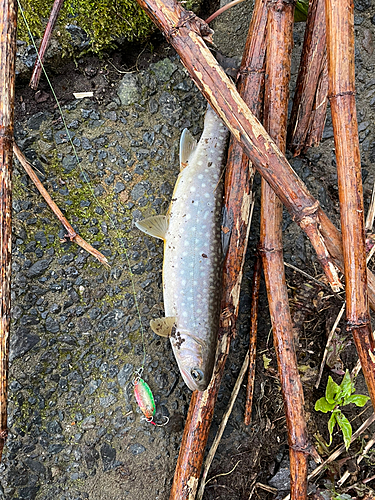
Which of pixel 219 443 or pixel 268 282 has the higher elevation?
pixel 268 282

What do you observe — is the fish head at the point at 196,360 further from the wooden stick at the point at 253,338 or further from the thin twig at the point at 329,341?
the thin twig at the point at 329,341

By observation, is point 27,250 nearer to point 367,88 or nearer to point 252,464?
point 252,464

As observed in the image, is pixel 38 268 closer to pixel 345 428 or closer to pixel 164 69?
pixel 164 69

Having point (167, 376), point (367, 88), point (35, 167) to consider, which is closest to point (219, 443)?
point (167, 376)

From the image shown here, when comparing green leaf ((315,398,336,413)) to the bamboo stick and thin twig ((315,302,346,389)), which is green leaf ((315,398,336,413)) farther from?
the bamboo stick

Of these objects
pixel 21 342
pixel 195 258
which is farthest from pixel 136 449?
pixel 195 258

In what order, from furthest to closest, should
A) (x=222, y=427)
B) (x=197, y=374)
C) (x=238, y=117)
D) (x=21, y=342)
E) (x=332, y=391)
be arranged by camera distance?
1. (x=332, y=391)
2. (x=222, y=427)
3. (x=21, y=342)
4. (x=197, y=374)
5. (x=238, y=117)

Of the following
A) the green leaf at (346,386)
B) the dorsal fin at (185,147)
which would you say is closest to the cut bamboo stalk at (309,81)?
the dorsal fin at (185,147)
